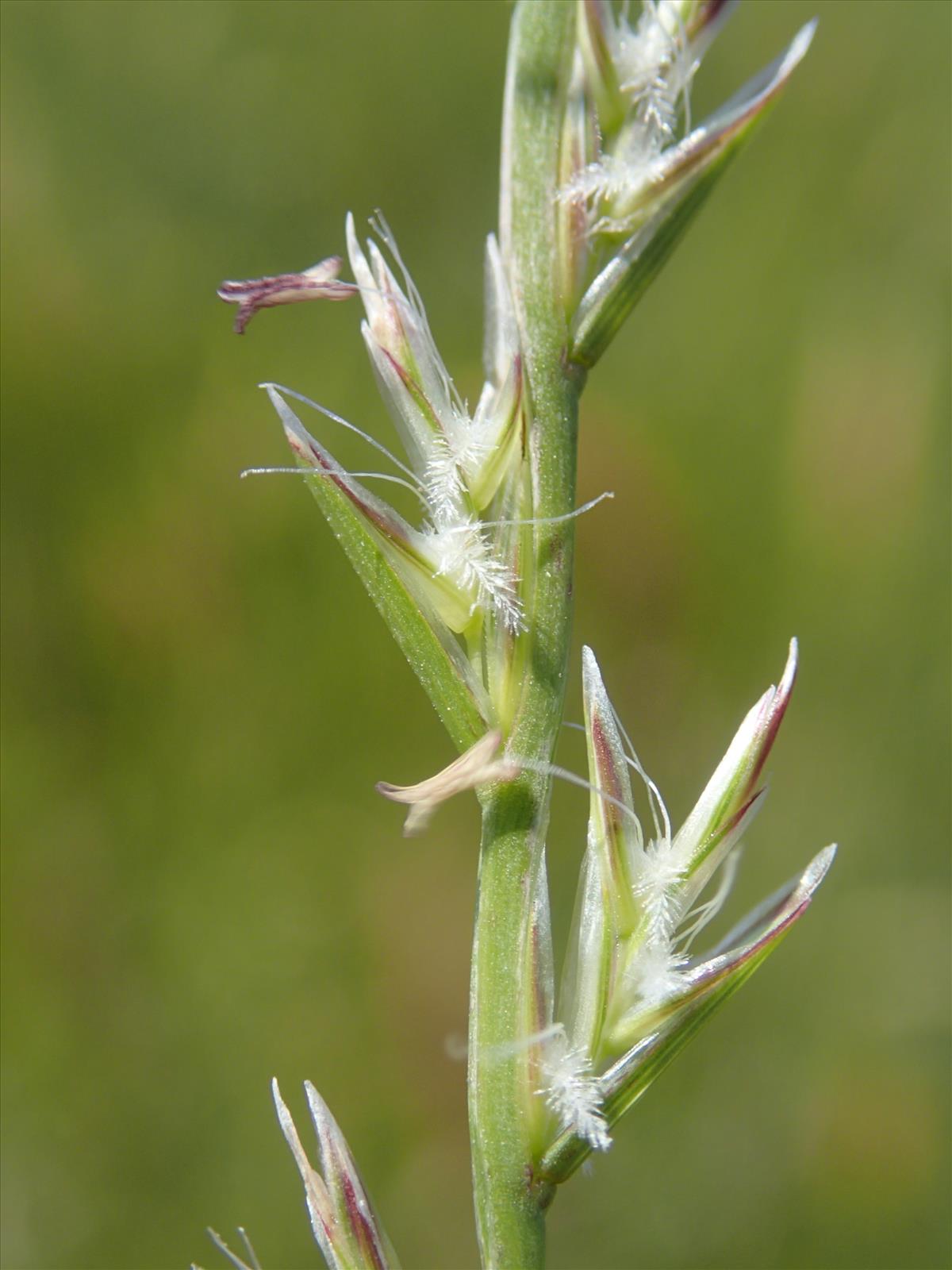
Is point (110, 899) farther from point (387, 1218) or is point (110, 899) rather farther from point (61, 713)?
point (387, 1218)

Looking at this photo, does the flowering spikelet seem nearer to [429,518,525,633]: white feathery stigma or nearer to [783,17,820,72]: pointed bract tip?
[429,518,525,633]: white feathery stigma

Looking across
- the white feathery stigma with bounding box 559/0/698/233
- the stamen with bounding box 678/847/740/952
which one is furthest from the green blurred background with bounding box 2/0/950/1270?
the white feathery stigma with bounding box 559/0/698/233

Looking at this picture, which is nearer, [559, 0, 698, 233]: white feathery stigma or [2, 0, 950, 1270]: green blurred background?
[559, 0, 698, 233]: white feathery stigma

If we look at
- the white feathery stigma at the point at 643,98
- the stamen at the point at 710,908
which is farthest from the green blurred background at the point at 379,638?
the white feathery stigma at the point at 643,98

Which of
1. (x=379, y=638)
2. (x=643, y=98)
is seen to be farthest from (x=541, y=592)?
(x=379, y=638)

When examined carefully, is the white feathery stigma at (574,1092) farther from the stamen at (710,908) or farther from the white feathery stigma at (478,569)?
the white feathery stigma at (478,569)

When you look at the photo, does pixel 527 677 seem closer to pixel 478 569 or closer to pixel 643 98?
pixel 478 569
